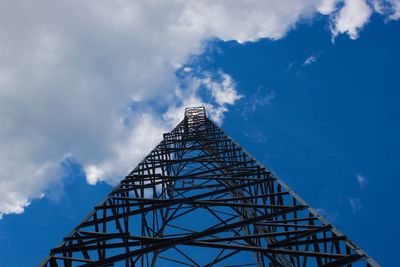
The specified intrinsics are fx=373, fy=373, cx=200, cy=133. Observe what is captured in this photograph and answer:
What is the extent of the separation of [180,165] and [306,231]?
9190 millimetres

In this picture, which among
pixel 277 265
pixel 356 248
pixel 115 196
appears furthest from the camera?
pixel 115 196

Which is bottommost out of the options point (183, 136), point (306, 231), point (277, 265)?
point (277, 265)

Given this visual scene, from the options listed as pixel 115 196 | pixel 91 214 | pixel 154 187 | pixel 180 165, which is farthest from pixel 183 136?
pixel 91 214

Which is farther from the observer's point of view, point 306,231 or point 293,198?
point 293,198

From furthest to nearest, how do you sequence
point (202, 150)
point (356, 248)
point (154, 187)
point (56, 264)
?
point (202, 150) < point (154, 187) < point (56, 264) < point (356, 248)

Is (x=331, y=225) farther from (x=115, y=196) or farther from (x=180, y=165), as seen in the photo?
(x=180, y=165)

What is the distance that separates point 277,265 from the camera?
809 centimetres

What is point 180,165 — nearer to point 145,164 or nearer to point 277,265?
point 145,164

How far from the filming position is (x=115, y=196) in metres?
9.63

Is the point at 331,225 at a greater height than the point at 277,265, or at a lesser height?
greater

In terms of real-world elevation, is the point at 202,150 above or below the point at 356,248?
above

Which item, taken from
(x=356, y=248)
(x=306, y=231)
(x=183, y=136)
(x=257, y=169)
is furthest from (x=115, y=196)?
(x=183, y=136)

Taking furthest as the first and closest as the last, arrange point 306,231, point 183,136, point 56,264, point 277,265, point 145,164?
1. point 183,136
2. point 145,164
3. point 277,265
4. point 306,231
5. point 56,264

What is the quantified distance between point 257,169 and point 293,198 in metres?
2.47
